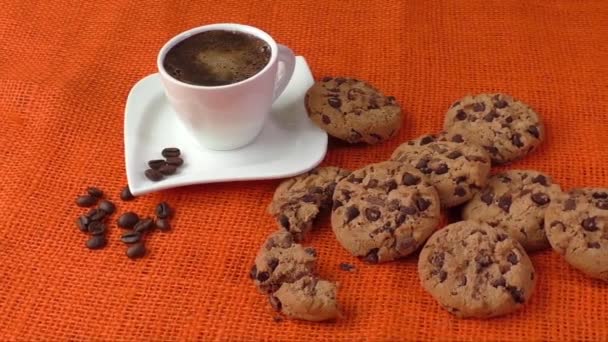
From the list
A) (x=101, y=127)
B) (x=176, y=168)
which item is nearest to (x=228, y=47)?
(x=176, y=168)

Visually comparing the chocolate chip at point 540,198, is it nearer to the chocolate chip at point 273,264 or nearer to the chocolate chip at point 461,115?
the chocolate chip at point 461,115

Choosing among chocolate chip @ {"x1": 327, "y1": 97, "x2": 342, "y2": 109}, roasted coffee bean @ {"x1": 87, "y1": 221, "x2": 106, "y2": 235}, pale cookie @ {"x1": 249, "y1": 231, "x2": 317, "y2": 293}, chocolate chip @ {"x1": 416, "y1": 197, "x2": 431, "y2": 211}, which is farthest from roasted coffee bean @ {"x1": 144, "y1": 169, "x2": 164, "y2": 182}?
chocolate chip @ {"x1": 416, "y1": 197, "x2": 431, "y2": 211}

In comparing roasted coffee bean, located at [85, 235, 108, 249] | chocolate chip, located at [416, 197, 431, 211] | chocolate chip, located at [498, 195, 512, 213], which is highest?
chocolate chip, located at [416, 197, 431, 211]

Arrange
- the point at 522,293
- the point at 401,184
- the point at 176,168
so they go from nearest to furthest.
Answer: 1. the point at 522,293
2. the point at 401,184
3. the point at 176,168

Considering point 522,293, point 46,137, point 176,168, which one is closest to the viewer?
point 522,293

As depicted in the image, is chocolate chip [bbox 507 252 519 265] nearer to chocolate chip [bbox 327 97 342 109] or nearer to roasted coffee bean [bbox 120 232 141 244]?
chocolate chip [bbox 327 97 342 109]

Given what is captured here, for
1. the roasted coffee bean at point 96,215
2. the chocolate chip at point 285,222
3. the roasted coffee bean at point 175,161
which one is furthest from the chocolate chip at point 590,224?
the roasted coffee bean at point 96,215

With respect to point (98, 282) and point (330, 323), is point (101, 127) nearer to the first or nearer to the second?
point (98, 282)
